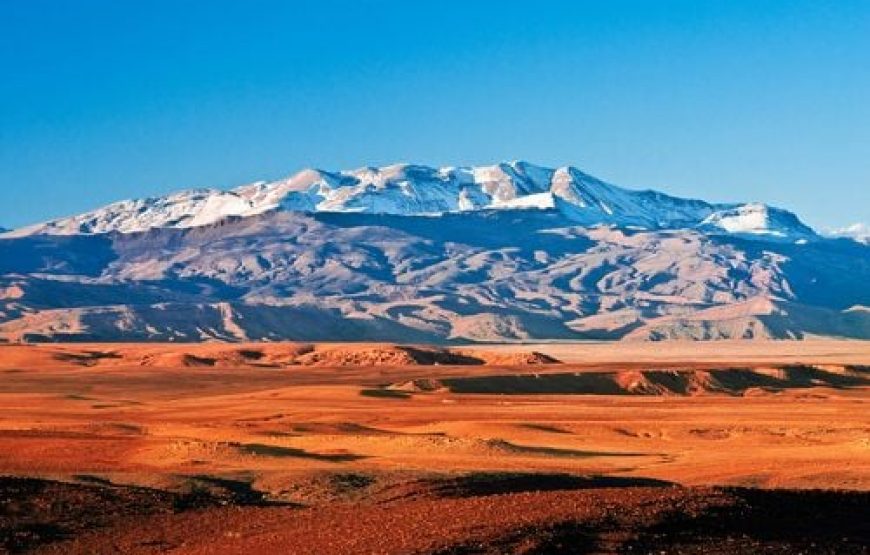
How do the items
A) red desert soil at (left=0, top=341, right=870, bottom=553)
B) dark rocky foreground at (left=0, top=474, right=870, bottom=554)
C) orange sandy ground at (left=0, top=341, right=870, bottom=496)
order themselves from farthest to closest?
orange sandy ground at (left=0, top=341, right=870, bottom=496) < red desert soil at (left=0, top=341, right=870, bottom=553) < dark rocky foreground at (left=0, top=474, right=870, bottom=554)

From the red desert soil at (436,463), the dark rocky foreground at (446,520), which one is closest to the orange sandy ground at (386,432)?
the red desert soil at (436,463)

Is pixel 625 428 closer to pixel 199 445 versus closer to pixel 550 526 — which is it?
pixel 199 445

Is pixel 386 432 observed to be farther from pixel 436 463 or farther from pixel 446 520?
pixel 446 520

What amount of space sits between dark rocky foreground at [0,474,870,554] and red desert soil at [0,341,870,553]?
0.25 ft

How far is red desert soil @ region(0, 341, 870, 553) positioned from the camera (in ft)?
86.0

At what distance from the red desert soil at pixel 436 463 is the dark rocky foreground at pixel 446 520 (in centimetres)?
8

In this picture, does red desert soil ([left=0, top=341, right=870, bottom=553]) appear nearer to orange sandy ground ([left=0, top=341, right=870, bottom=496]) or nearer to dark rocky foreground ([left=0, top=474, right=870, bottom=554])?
dark rocky foreground ([left=0, top=474, right=870, bottom=554])

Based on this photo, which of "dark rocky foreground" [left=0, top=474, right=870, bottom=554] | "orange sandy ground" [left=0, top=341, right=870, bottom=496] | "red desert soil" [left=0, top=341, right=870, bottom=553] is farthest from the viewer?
"orange sandy ground" [left=0, top=341, right=870, bottom=496]

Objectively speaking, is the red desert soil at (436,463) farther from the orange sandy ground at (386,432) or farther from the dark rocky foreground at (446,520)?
the orange sandy ground at (386,432)

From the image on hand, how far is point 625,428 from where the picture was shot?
62.2m

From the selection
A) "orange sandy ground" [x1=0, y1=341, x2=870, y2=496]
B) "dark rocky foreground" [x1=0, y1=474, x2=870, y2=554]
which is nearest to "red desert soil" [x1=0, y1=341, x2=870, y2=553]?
"dark rocky foreground" [x1=0, y1=474, x2=870, y2=554]

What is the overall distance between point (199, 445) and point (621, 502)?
21878mm

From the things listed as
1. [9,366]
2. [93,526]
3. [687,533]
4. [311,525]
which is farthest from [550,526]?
[9,366]

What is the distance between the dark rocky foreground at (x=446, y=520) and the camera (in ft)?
80.5
